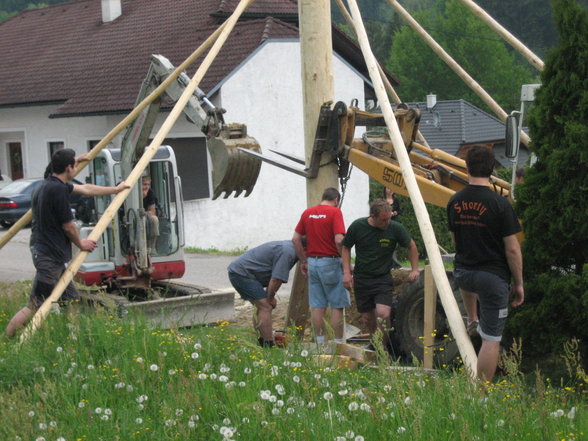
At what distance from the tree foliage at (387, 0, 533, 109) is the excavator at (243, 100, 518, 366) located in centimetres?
6384

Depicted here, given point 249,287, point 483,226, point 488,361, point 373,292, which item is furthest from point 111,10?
point 488,361

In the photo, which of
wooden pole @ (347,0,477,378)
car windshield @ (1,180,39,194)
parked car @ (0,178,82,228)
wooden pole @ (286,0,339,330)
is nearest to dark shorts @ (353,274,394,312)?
wooden pole @ (286,0,339,330)

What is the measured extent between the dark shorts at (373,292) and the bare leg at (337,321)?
0.27 m

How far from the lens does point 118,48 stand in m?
30.6

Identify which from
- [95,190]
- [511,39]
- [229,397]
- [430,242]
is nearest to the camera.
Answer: [229,397]

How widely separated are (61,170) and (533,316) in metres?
4.30

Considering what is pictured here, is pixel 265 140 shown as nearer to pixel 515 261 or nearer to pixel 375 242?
pixel 375 242

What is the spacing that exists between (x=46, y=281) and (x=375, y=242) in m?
3.05

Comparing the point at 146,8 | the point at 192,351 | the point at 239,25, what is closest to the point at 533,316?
the point at 192,351

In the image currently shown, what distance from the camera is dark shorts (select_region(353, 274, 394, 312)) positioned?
9430 millimetres

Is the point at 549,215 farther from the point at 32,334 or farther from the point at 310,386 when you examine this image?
the point at 32,334

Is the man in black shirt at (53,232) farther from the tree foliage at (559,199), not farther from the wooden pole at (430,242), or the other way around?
the tree foliage at (559,199)

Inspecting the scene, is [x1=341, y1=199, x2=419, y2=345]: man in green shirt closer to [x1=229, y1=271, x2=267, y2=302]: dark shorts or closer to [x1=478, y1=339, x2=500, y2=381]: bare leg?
[x1=229, y1=271, x2=267, y2=302]: dark shorts

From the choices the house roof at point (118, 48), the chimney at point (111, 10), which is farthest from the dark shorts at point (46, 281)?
the chimney at point (111, 10)
